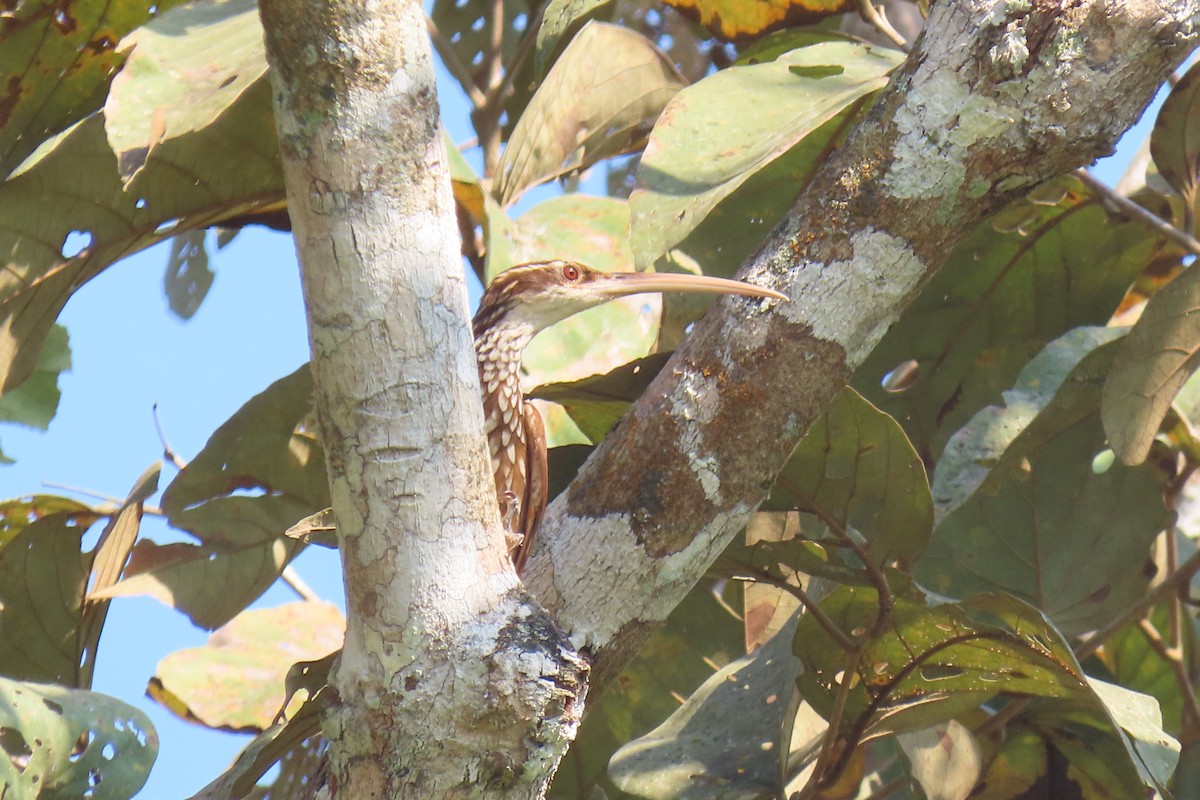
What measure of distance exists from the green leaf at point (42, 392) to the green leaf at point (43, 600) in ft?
2.00

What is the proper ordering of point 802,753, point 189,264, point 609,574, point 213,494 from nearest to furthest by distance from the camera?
point 609,574 → point 213,494 → point 802,753 → point 189,264

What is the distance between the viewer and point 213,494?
300 centimetres

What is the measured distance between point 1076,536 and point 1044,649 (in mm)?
948

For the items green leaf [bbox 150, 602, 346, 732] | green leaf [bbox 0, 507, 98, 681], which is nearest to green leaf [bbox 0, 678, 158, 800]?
A: green leaf [bbox 0, 507, 98, 681]

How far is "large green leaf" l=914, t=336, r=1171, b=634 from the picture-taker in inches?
128

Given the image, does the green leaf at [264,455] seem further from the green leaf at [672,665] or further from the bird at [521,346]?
the green leaf at [672,665]

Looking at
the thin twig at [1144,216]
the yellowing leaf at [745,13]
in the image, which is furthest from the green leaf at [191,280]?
the thin twig at [1144,216]

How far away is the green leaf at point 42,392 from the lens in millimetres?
3615

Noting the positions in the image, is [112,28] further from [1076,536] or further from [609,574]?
[1076,536]

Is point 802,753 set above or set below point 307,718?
below

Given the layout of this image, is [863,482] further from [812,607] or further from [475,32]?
[475,32]

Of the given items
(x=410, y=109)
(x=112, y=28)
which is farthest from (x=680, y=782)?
(x=112, y=28)

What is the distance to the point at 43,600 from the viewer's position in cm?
310

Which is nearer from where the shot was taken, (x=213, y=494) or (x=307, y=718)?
(x=307, y=718)
